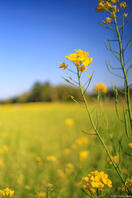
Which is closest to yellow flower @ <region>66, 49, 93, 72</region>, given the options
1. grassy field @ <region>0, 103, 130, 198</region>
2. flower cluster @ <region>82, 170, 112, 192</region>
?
grassy field @ <region>0, 103, 130, 198</region>

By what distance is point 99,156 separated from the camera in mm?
2256

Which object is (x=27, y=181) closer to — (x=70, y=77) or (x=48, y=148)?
(x=48, y=148)

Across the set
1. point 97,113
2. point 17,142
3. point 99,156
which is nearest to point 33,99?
point 17,142

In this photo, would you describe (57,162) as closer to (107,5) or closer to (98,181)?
(98,181)

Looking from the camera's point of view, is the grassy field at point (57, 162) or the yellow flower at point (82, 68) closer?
the yellow flower at point (82, 68)

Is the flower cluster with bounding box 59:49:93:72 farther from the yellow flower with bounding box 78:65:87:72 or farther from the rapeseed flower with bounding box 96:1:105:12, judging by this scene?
the rapeseed flower with bounding box 96:1:105:12

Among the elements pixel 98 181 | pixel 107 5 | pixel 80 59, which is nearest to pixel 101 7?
pixel 107 5

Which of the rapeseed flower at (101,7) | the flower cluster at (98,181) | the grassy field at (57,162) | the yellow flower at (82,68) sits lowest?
the grassy field at (57,162)

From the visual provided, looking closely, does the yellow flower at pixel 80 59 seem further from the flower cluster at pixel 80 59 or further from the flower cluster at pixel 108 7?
the flower cluster at pixel 108 7

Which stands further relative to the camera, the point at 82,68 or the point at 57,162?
the point at 57,162

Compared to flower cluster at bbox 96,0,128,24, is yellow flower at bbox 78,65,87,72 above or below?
below

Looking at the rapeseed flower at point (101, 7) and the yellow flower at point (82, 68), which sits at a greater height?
the rapeseed flower at point (101, 7)

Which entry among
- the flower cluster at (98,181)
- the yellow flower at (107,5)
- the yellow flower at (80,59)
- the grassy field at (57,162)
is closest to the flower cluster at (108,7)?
the yellow flower at (107,5)

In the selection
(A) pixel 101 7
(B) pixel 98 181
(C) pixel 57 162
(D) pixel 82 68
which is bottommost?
(C) pixel 57 162
